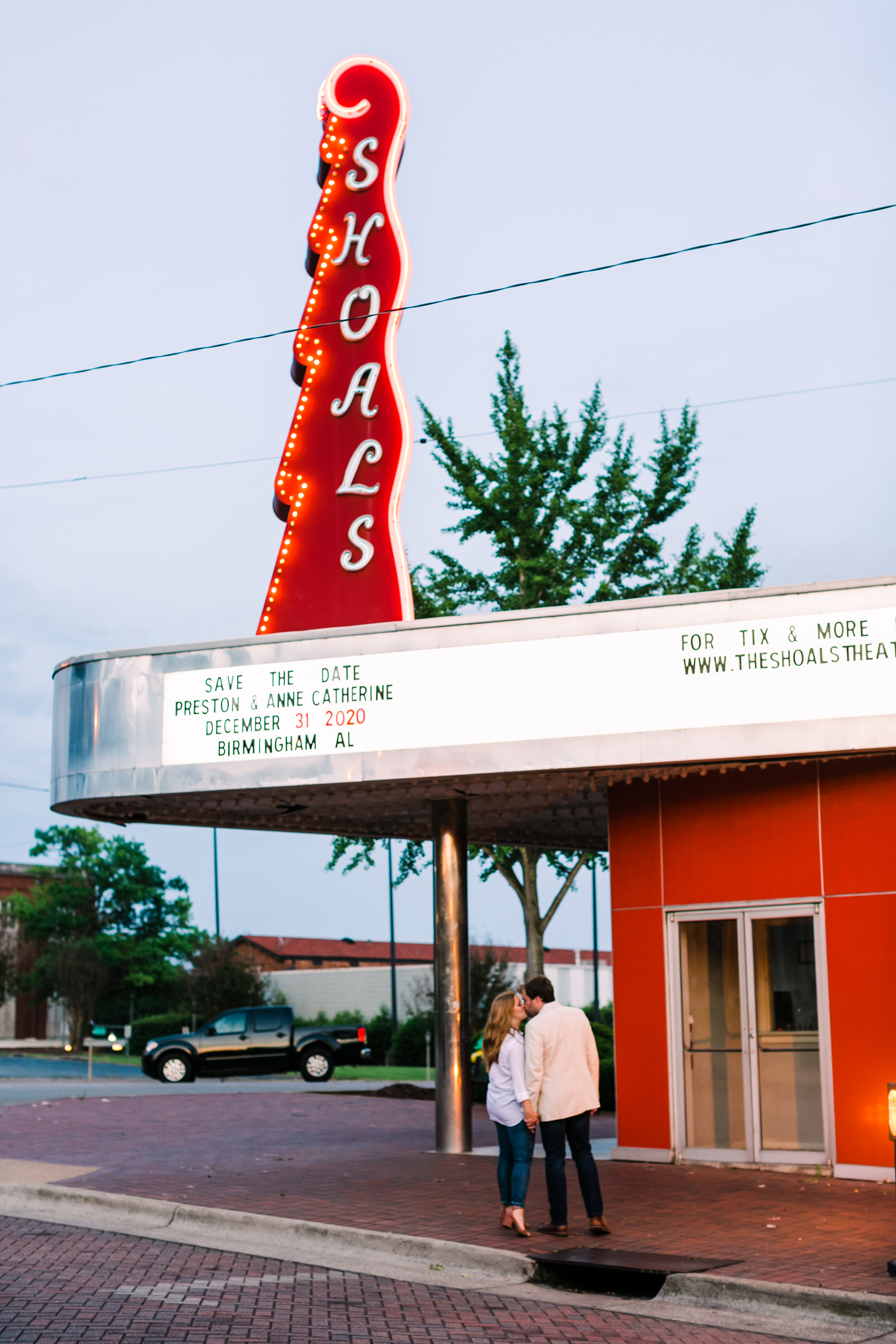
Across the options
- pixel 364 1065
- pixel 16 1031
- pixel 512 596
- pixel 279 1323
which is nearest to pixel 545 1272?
pixel 279 1323

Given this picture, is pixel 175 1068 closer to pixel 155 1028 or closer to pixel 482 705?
pixel 482 705

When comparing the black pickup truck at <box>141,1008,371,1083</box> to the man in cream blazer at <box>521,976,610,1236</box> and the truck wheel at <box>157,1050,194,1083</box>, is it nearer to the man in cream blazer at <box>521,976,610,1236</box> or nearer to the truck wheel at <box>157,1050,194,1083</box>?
the truck wheel at <box>157,1050,194,1083</box>

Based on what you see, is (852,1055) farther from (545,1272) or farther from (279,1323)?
(279,1323)

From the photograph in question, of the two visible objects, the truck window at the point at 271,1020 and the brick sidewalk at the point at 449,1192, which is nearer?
the brick sidewalk at the point at 449,1192

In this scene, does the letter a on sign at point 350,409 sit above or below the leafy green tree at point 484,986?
above

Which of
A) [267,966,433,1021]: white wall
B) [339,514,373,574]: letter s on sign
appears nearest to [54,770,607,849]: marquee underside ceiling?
[339,514,373,574]: letter s on sign

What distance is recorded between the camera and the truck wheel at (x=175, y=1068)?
3091 centimetres

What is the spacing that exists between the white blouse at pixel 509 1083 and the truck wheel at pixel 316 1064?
75.1 ft

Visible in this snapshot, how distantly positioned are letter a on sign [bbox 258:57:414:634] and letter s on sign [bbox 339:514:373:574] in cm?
1

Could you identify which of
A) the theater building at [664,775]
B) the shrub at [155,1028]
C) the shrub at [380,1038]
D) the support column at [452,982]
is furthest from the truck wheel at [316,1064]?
the shrub at [155,1028]

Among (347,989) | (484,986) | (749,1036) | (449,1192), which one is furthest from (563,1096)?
(347,989)

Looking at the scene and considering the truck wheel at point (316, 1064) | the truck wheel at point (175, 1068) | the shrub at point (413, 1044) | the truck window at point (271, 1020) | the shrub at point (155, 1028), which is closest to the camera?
the truck wheel at point (175, 1068)

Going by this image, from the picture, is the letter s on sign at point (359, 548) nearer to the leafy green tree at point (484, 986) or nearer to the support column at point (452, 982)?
the support column at point (452, 982)

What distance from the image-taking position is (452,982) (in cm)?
1516
